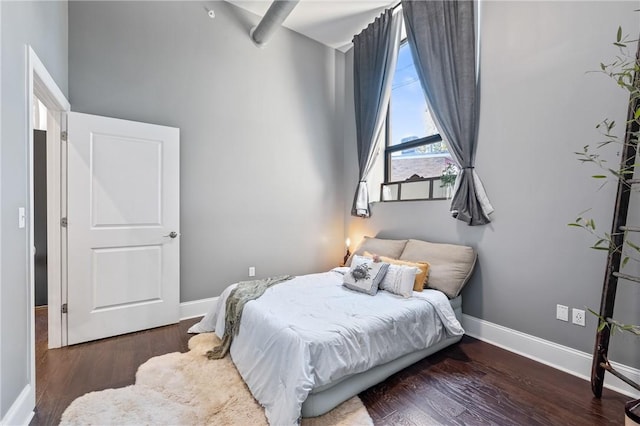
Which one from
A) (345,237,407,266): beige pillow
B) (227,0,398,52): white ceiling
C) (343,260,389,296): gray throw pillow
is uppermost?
(227,0,398,52): white ceiling

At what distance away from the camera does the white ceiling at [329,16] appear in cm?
337

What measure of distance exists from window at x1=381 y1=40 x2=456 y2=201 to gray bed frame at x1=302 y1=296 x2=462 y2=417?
5.77 feet

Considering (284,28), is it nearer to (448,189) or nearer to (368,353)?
(448,189)

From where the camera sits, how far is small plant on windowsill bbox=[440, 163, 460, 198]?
2996mm

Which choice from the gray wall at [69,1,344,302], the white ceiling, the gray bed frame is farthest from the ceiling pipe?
the gray bed frame

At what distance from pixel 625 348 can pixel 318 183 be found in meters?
3.30

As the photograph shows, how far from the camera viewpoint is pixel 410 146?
352 cm

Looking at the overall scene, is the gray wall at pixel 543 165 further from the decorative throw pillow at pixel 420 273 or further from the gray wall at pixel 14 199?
the gray wall at pixel 14 199

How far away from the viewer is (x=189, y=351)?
2340mm

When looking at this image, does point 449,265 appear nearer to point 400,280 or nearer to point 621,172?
point 400,280

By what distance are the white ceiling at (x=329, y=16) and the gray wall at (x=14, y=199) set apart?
7.98 feet

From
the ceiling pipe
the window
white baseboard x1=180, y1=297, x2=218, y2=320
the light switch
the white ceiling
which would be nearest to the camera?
the light switch

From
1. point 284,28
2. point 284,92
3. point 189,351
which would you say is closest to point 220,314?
point 189,351

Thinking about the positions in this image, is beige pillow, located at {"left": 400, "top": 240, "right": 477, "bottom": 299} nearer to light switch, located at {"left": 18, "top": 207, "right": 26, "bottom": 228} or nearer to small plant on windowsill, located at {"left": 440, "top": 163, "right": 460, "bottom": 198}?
small plant on windowsill, located at {"left": 440, "top": 163, "right": 460, "bottom": 198}
